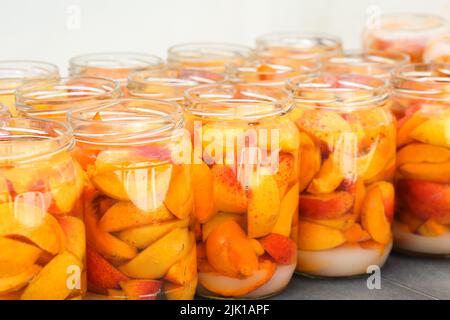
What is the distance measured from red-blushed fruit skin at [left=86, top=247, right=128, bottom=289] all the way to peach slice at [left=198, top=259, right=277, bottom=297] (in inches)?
5.4

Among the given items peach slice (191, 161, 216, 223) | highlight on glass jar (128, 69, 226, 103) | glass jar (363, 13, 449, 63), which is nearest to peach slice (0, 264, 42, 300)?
peach slice (191, 161, 216, 223)

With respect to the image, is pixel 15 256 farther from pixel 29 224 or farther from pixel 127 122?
pixel 127 122

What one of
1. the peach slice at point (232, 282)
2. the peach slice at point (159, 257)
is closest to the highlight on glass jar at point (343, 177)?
the peach slice at point (232, 282)

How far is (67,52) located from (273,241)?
50cm

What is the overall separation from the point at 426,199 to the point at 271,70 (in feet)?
0.96

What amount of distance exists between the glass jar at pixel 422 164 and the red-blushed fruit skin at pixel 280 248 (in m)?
0.22

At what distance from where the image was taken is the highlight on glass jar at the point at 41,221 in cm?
83

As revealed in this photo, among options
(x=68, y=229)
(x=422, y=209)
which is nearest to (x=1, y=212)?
(x=68, y=229)

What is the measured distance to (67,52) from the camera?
1.33 metres

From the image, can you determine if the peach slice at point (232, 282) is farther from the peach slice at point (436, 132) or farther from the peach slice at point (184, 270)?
the peach slice at point (436, 132)

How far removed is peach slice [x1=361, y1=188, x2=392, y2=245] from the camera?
1.12 meters

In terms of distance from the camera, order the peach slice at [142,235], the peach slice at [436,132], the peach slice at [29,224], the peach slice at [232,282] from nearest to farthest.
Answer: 1. the peach slice at [29,224]
2. the peach slice at [142,235]
3. the peach slice at [232,282]
4. the peach slice at [436,132]

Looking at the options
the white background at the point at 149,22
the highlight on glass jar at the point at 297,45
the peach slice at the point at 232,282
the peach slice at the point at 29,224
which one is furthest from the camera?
the highlight on glass jar at the point at 297,45

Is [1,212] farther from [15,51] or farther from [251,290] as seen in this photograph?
[15,51]
